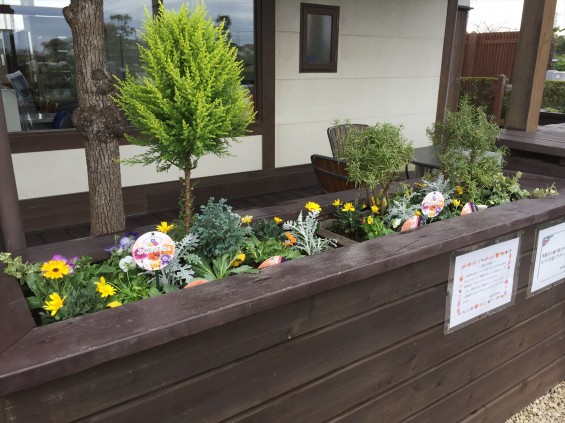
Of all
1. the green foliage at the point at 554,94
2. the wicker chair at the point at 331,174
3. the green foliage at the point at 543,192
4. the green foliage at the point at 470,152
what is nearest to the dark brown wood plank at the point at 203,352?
the green foliage at the point at 470,152

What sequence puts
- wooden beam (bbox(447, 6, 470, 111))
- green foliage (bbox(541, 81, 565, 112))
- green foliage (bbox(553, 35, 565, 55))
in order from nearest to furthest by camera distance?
1. wooden beam (bbox(447, 6, 470, 111))
2. green foliage (bbox(541, 81, 565, 112))
3. green foliage (bbox(553, 35, 565, 55))

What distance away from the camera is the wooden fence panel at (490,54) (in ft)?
42.2

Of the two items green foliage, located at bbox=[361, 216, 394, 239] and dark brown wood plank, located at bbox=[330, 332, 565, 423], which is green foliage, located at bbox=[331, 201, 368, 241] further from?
dark brown wood plank, located at bbox=[330, 332, 565, 423]

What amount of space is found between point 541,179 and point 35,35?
3.95m

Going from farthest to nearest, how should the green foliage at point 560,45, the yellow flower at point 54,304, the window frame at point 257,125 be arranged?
the green foliage at point 560,45, the window frame at point 257,125, the yellow flower at point 54,304

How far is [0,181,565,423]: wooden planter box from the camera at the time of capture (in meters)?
1.03

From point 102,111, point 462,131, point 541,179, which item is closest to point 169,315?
point 102,111

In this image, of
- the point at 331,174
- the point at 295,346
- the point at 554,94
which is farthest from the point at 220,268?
the point at 554,94

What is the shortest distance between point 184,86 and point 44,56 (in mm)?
3400

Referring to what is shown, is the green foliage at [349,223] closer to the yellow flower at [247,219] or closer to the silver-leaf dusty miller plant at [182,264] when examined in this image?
the yellow flower at [247,219]

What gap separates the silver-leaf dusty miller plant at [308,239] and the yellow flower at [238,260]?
0.75ft

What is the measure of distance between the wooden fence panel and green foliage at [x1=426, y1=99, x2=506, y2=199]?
1196 cm

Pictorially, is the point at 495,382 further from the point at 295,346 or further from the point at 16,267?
the point at 16,267

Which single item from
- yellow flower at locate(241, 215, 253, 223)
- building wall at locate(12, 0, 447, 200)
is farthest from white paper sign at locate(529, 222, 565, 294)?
building wall at locate(12, 0, 447, 200)
